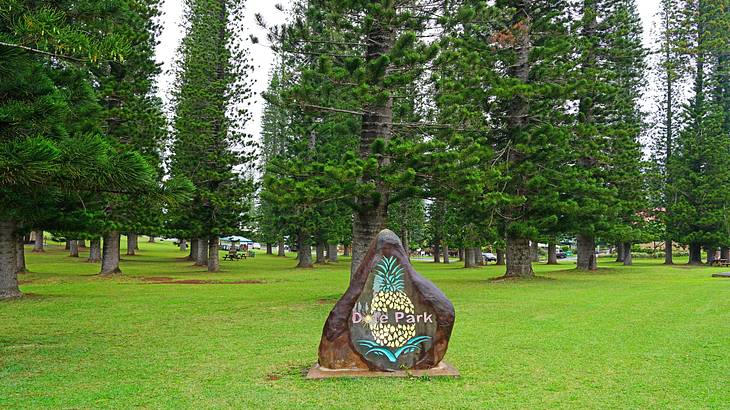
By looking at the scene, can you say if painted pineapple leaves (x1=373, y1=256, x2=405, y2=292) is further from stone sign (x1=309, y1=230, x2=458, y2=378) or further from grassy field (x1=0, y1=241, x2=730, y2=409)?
grassy field (x1=0, y1=241, x2=730, y2=409)

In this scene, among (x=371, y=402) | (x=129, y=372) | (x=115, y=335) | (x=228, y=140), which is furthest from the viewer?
(x=228, y=140)

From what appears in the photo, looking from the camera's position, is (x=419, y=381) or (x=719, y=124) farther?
(x=719, y=124)

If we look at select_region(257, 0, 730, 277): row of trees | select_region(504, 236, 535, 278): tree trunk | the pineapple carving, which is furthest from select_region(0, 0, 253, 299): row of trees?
select_region(504, 236, 535, 278): tree trunk

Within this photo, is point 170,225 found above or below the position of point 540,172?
below

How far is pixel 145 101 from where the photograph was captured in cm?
2134

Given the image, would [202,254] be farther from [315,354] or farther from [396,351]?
[396,351]

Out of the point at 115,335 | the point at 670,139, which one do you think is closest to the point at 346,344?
the point at 115,335

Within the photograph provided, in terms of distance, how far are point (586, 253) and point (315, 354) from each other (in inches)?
806

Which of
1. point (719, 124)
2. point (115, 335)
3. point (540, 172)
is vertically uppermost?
point (719, 124)

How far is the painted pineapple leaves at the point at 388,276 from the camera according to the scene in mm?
6059

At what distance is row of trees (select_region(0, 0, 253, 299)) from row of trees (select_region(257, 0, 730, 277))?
387cm

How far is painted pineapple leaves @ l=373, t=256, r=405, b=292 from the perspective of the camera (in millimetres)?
6059

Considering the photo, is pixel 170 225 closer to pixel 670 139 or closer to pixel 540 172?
pixel 540 172

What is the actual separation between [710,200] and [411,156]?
23.5 metres
